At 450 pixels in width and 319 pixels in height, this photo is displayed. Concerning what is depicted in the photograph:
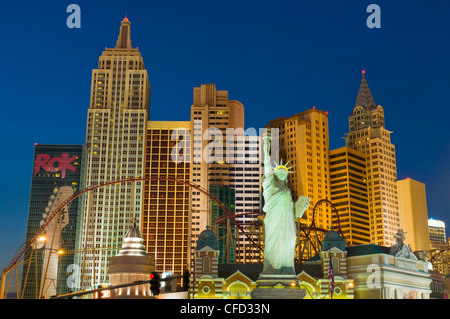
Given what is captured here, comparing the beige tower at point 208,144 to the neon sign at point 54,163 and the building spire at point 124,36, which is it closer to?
the building spire at point 124,36

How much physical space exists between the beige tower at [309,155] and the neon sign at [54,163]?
66.2 m

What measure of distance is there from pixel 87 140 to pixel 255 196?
171 feet

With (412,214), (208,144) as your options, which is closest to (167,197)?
(208,144)

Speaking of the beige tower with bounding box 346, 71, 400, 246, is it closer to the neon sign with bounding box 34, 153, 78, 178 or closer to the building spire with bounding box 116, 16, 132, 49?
the building spire with bounding box 116, 16, 132, 49

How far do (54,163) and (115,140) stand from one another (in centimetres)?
1945

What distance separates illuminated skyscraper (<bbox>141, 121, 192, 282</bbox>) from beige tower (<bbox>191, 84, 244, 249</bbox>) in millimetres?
3324

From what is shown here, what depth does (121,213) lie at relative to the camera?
161 metres

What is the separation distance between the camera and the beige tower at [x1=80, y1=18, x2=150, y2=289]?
160 meters

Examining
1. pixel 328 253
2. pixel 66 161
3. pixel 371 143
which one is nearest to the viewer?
pixel 328 253

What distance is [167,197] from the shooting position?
16688cm

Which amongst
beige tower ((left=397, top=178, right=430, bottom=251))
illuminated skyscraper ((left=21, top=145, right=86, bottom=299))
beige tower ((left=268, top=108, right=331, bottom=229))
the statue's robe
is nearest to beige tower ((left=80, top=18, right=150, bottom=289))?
illuminated skyscraper ((left=21, top=145, right=86, bottom=299))

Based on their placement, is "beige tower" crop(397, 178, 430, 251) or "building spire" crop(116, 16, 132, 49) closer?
"building spire" crop(116, 16, 132, 49)

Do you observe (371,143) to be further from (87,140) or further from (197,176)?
(87,140)
